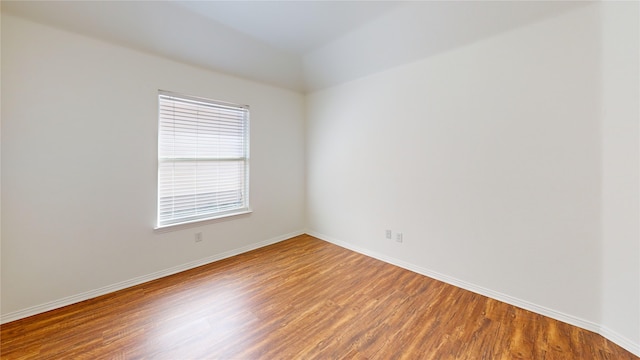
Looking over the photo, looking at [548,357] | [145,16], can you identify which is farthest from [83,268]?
[548,357]

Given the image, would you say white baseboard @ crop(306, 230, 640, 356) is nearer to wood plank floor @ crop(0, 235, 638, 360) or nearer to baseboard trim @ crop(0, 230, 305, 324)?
wood plank floor @ crop(0, 235, 638, 360)

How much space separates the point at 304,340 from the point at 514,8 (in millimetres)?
3192

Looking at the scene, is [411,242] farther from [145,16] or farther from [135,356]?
[145,16]

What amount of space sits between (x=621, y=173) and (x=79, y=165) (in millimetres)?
4484

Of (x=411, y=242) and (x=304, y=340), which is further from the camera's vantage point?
(x=411, y=242)

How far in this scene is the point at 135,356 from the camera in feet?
5.27

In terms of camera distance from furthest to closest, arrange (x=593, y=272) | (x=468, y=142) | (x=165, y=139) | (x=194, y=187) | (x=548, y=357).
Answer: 1. (x=194, y=187)
2. (x=165, y=139)
3. (x=468, y=142)
4. (x=593, y=272)
5. (x=548, y=357)

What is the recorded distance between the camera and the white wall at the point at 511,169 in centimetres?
183

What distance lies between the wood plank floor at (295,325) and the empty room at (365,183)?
0.06 feet

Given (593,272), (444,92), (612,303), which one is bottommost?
(612,303)

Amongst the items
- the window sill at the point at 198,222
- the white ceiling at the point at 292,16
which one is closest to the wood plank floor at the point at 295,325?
the window sill at the point at 198,222

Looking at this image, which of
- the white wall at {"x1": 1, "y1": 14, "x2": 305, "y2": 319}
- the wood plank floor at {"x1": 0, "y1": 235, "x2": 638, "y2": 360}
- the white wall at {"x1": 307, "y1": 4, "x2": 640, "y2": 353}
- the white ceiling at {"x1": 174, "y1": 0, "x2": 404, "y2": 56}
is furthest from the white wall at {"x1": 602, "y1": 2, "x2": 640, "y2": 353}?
the white wall at {"x1": 1, "y1": 14, "x2": 305, "y2": 319}

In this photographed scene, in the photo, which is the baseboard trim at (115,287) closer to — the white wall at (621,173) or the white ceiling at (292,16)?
the white ceiling at (292,16)

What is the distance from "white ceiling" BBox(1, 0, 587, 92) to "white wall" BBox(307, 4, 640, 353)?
188 millimetres
